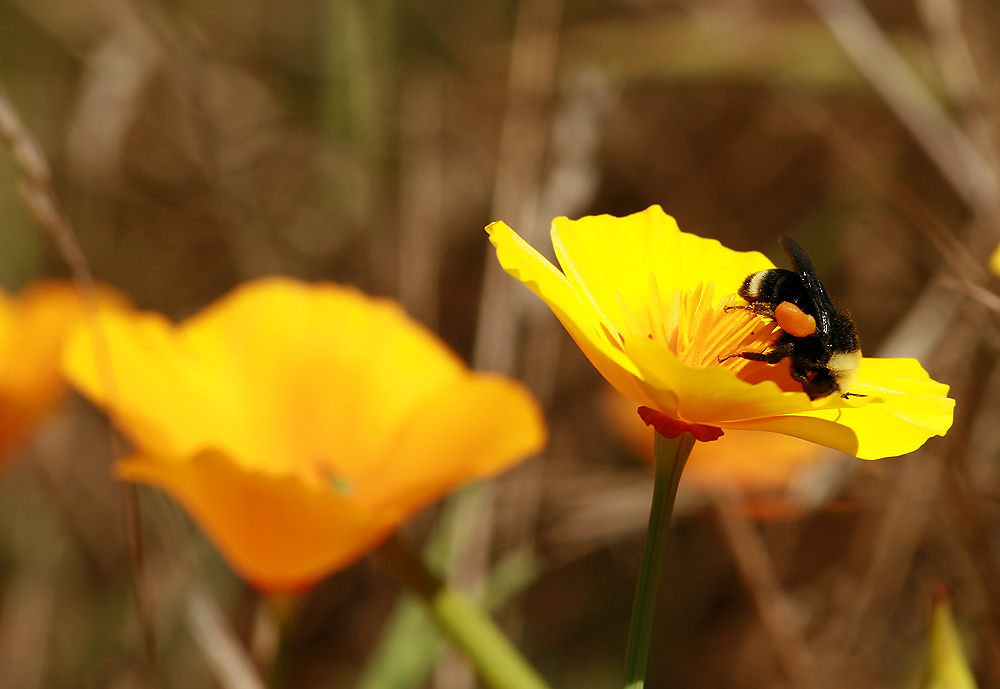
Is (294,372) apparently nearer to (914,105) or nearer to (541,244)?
(541,244)

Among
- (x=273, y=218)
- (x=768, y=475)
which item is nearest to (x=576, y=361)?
(x=768, y=475)

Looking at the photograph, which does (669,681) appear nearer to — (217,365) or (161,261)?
(217,365)

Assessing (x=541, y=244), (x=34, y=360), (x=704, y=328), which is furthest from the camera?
(x=541, y=244)

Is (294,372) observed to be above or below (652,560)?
below

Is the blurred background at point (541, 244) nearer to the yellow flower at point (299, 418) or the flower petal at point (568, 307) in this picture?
the yellow flower at point (299, 418)

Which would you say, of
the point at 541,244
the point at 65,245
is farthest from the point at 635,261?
the point at 541,244

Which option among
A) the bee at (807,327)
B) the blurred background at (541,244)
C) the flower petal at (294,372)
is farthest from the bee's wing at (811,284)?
the flower petal at (294,372)
